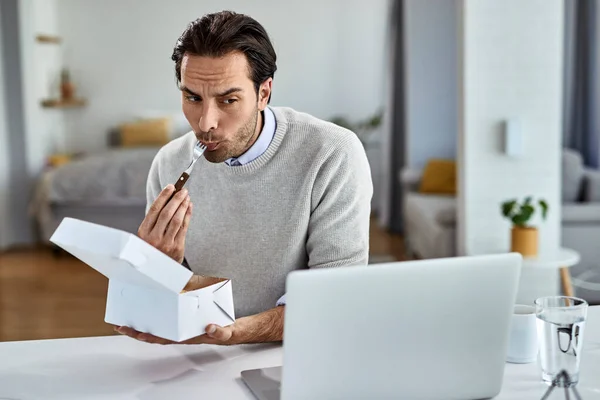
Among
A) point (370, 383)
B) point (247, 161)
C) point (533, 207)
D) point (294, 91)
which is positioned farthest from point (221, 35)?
point (294, 91)

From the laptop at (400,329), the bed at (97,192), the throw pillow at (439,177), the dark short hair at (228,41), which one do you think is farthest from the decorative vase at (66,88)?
the laptop at (400,329)

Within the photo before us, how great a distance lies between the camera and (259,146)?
1.66m

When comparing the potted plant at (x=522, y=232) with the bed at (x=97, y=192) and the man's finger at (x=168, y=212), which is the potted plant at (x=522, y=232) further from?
the bed at (x=97, y=192)

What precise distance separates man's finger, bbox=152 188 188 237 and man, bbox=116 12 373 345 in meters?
0.17

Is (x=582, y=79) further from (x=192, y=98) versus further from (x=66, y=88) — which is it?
(x=66, y=88)

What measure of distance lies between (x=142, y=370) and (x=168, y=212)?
10.2 inches

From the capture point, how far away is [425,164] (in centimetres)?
576

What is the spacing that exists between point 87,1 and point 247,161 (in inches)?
234

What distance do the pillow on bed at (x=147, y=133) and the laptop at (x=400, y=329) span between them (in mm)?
5892

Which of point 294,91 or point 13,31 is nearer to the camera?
point 13,31

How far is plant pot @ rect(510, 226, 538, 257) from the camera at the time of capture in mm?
3301

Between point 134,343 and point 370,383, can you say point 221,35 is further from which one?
point 370,383

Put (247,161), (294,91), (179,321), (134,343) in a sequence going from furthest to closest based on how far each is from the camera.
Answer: (294,91) → (247,161) → (134,343) → (179,321)

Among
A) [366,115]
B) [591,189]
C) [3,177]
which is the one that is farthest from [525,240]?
[3,177]
